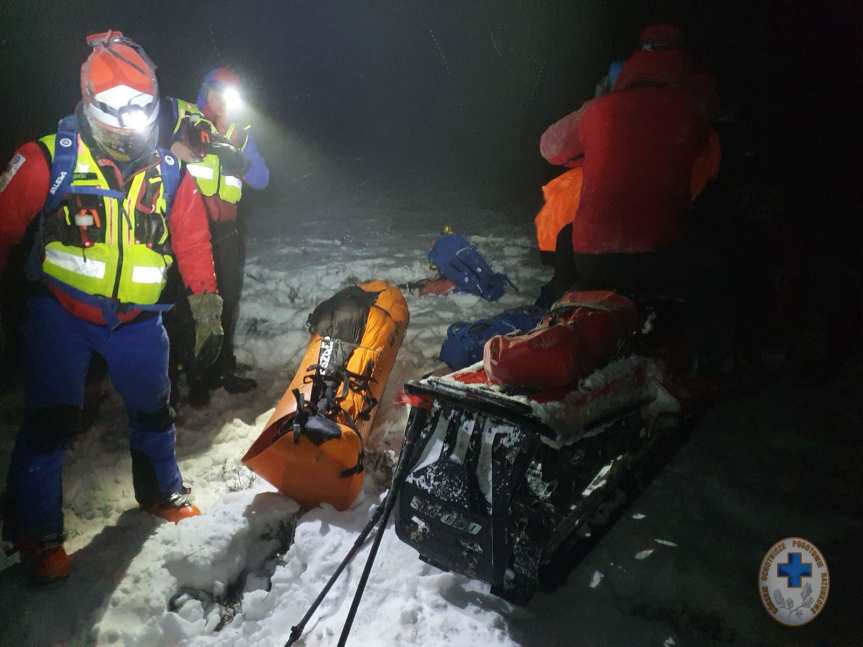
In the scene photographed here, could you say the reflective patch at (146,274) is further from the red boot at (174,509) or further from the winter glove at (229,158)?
the winter glove at (229,158)

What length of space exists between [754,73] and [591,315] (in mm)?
2988

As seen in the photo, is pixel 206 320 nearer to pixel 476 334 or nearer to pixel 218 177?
pixel 218 177

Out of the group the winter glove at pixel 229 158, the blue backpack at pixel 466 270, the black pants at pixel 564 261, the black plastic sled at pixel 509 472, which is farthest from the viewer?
the blue backpack at pixel 466 270

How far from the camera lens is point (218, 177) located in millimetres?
4254

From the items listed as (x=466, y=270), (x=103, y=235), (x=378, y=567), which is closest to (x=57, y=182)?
(x=103, y=235)

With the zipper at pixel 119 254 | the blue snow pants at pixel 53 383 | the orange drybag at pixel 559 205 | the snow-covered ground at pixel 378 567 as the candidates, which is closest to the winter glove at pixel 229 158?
the zipper at pixel 119 254

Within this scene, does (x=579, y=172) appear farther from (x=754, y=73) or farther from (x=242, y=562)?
(x=242, y=562)

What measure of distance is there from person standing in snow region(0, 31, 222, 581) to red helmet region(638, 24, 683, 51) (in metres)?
2.54

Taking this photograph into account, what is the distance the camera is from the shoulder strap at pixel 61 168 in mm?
2406

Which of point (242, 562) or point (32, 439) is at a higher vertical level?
point (32, 439)

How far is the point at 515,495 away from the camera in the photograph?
5.84 feet

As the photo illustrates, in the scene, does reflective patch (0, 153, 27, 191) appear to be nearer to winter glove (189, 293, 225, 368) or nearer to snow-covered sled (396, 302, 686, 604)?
winter glove (189, 293, 225, 368)

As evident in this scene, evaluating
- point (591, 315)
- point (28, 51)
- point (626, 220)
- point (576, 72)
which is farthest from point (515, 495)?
point (576, 72)

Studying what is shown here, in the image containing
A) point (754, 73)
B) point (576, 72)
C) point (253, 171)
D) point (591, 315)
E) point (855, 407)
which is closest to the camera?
point (591, 315)
